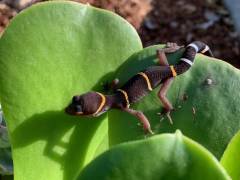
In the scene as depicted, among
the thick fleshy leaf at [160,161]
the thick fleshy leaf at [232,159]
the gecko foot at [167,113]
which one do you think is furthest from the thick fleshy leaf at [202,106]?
the thick fleshy leaf at [160,161]

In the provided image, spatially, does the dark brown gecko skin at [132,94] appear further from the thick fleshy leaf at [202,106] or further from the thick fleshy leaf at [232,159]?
the thick fleshy leaf at [232,159]

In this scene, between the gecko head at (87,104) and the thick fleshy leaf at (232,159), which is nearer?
the thick fleshy leaf at (232,159)

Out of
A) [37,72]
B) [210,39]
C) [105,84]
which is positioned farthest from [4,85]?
[210,39]

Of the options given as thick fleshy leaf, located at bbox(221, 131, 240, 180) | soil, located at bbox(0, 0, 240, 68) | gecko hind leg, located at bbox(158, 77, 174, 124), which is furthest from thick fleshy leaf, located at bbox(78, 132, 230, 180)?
soil, located at bbox(0, 0, 240, 68)

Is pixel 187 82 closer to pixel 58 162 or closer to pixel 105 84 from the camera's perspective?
pixel 105 84

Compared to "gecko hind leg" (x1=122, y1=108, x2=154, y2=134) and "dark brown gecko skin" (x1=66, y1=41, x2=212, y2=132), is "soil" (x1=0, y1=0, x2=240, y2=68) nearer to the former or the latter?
"dark brown gecko skin" (x1=66, y1=41, x2=212, y2=132)

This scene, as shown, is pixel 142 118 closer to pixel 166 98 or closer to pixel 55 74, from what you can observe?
pixel 166 98
